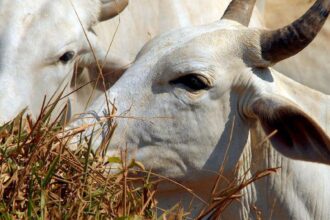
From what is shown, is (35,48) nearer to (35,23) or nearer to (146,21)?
(35,23)

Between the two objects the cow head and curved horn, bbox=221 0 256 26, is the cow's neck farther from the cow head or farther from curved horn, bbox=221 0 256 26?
curved horn, bbox=221 0 256 26

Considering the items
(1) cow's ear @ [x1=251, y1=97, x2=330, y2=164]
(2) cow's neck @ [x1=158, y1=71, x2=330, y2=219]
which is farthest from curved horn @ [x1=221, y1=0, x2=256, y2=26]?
(1) cow's ear @ [x1=251, y1=97, x2=330, y2=164]

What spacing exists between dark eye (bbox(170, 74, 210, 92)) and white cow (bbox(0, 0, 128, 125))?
1.56 meters

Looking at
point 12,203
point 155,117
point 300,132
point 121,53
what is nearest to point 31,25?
point 121,53

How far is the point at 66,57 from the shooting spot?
25.3 feet

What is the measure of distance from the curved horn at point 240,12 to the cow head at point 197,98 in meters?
0.44

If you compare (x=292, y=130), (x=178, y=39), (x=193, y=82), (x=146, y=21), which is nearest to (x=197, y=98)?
(x=193, y=82)

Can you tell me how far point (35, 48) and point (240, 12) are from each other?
1.51m

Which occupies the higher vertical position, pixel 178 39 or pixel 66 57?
pixel 178 39

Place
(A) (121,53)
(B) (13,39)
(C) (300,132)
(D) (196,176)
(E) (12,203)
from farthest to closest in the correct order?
(A) (121,53) → (B) (13,39) → (D) (196,176) → (C) (300,132) → (E) (12,203)

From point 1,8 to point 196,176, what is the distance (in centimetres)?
212

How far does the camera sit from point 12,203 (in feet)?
15.9

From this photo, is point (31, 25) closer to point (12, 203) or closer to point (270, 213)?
point (270, 213)

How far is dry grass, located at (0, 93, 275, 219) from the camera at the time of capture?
16.0ft
